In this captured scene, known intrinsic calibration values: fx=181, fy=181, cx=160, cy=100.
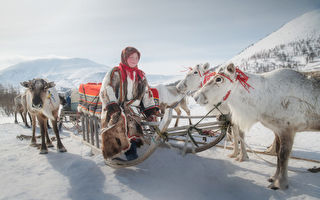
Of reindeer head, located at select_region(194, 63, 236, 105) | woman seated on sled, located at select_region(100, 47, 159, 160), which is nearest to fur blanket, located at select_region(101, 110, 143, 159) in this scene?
woman seated on sled, located at select_region(100, 47, 159, 160)

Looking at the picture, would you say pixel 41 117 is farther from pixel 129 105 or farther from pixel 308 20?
pixel 308 20

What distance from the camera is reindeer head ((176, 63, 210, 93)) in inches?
231

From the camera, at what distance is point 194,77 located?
590 cm

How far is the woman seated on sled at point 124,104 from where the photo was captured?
9.48 ft

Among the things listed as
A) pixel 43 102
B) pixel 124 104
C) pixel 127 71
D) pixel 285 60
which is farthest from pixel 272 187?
pixel 285 60

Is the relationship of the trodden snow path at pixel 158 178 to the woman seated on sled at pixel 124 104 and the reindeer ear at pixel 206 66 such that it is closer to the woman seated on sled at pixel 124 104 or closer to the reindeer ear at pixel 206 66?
the woman seated on sled at pixel 124 104

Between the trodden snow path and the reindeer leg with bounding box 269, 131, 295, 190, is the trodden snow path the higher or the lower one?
the lower one

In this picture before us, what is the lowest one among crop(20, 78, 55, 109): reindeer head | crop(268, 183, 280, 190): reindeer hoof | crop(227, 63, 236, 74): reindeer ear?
crop(268, 183, 280, 190): reindeer hoof

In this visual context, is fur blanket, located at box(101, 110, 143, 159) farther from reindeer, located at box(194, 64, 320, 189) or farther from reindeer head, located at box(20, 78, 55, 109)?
reindeer head, located at box(20, 78, 55, 109)

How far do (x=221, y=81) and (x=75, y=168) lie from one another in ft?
9.91

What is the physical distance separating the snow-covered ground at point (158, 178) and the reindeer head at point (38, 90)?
132cm

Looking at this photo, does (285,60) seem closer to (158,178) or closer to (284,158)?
(284,158)

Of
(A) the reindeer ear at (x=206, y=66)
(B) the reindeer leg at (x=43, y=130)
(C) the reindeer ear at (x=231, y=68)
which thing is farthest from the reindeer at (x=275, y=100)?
(B) the reindeer leg at (x=43, y=130)

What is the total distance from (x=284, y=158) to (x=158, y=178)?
187 centimetres
